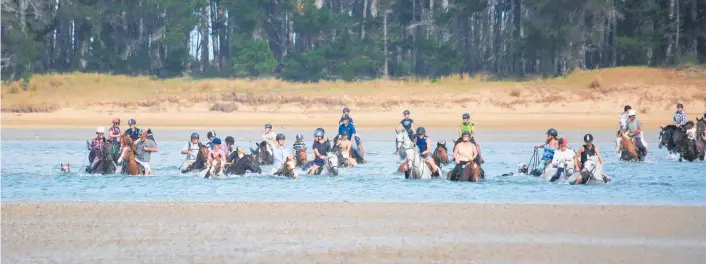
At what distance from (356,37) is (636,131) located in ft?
116

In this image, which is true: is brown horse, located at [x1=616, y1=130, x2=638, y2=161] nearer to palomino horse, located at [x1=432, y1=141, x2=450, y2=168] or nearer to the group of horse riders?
palomino horse, located at [x1=432, y1=141, x2=450, y2=168]

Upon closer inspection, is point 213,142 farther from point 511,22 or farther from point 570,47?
point 511,22

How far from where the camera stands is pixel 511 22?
5603cm

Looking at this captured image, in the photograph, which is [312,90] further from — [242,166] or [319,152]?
[242,166]

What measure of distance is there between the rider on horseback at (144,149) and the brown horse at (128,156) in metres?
0.15

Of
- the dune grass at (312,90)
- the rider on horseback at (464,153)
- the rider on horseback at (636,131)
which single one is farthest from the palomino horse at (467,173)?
the dune grass at (312,90)

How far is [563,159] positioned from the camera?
59.6 feet

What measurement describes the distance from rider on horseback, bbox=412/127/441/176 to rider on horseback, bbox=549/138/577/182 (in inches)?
91.4

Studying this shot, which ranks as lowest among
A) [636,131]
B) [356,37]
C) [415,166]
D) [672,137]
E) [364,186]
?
[364,186]

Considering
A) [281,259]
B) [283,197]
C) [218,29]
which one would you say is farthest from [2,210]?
[218,29]

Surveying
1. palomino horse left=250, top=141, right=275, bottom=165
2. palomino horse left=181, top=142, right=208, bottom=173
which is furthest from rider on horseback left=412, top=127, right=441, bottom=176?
palomino horse left=181, top=142, right=208, bottom=173

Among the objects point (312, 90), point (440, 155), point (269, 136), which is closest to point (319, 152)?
point (269, 136)

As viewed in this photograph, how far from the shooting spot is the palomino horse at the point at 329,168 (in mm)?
20125

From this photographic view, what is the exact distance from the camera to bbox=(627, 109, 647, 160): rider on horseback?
77.6ft
